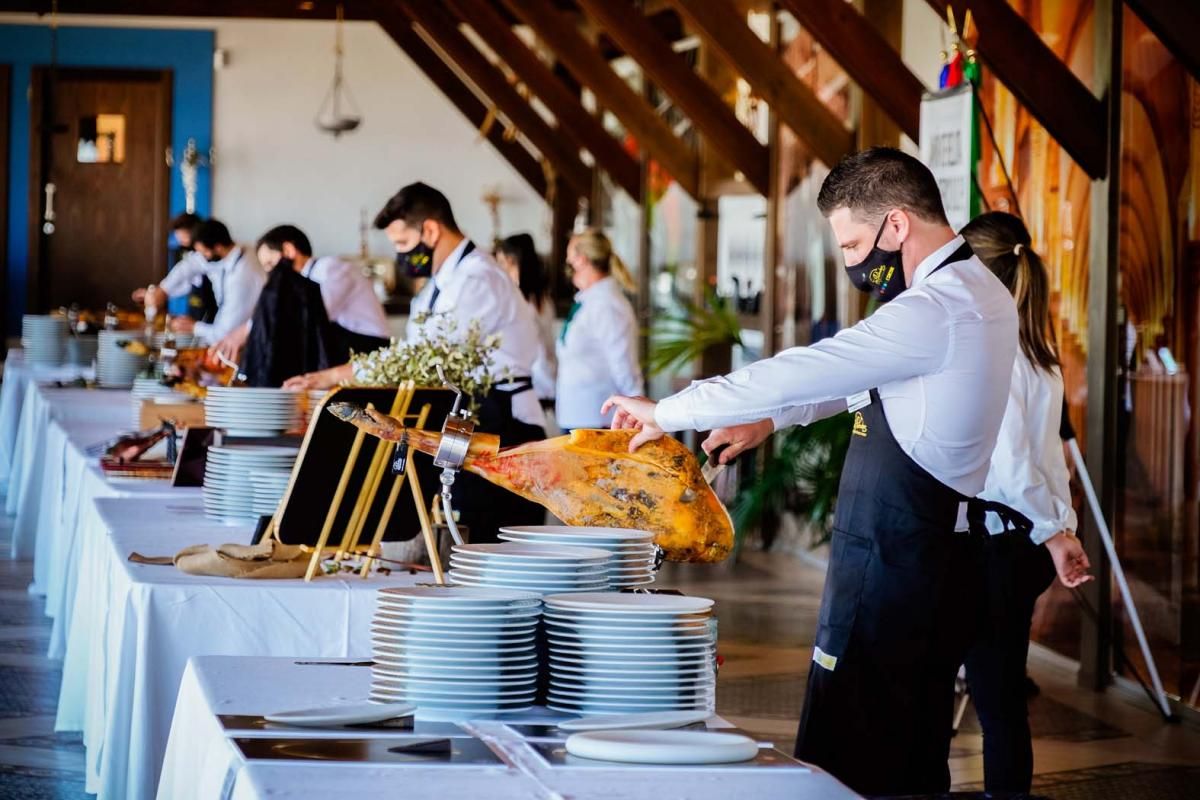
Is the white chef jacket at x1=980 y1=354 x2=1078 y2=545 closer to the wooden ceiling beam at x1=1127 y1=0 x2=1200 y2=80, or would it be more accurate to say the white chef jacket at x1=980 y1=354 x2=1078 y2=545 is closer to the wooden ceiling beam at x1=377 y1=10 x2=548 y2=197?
the wooden ceiling beam at x1=1127 y1=0 x2=1200 y2=80

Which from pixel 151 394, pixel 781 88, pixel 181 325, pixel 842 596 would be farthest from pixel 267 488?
pixel 181 325

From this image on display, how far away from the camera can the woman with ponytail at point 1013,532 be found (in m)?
3.29

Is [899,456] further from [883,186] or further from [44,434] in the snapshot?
[44,434]

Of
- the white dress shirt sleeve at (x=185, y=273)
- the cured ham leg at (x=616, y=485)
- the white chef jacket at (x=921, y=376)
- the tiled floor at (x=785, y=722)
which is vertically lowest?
the tiled floor at (x=785, y=722)

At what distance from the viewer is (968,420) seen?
8.32ft

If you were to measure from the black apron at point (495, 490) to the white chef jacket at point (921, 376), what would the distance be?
134cm

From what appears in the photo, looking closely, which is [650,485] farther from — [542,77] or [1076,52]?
[542,77]

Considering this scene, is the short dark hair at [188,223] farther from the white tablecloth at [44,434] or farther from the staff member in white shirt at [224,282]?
the white tablecloth at [44,434]

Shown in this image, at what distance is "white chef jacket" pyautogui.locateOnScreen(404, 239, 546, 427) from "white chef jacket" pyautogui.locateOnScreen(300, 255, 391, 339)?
150 cm

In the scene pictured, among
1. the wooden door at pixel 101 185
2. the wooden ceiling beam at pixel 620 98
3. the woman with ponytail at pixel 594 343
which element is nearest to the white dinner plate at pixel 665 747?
the woman with ponytail at pixel 594 343

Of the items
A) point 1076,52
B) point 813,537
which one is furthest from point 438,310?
point 813,537

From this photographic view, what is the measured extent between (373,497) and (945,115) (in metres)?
2.90

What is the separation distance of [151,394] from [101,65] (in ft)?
36.8

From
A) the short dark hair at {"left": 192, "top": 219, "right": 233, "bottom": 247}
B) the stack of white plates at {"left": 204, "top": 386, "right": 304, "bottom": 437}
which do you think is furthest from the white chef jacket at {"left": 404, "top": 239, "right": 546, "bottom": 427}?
the short dark hair at {"left": 192, "top": 219, "right": 233, "bottom": 247}
